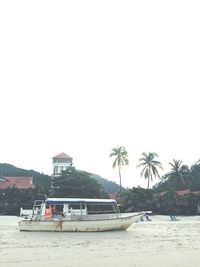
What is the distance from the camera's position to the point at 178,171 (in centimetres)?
7925

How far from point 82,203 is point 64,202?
1.44 m

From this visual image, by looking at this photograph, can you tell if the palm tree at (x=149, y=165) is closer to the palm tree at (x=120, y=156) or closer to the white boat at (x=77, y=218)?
the palm tree at (x=120, y=156)

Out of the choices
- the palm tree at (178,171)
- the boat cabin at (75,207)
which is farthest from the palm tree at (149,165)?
the boat cabin at (75,207)

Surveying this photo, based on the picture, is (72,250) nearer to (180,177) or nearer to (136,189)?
(136,189)

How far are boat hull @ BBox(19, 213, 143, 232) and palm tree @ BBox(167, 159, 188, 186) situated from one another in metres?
45.6

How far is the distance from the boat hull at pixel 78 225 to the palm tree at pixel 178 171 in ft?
150

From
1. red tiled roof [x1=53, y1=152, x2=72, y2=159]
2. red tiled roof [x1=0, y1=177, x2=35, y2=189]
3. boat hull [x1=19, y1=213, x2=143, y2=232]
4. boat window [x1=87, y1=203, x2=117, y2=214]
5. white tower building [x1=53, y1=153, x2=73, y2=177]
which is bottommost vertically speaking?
boat hull [x1=19, y1=213, x2=143, y2=232]

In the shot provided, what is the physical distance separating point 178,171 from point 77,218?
4702 centimetres

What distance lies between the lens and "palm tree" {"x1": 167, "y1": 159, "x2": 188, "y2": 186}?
7856 cm

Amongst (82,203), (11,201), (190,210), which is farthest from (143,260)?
(11,201)

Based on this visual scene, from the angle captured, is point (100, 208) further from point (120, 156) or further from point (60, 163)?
point (60, 163)

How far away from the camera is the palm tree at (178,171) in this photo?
7856 centimetres

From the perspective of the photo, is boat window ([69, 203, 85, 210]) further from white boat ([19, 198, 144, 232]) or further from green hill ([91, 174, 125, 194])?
green hill ([91, 174, 125, 194])

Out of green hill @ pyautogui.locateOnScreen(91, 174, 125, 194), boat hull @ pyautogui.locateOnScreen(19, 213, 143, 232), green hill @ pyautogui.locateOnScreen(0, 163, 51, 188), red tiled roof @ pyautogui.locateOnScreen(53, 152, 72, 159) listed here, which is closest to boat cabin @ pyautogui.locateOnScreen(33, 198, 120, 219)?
boat hull @ pyautogui.locateOnScreen(19, 213, 143, 232)
